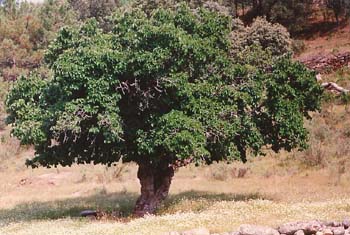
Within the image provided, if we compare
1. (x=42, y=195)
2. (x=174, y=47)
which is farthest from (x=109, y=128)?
(x=42, y=195)

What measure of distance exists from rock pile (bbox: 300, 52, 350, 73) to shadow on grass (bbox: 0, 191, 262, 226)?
23.7 m

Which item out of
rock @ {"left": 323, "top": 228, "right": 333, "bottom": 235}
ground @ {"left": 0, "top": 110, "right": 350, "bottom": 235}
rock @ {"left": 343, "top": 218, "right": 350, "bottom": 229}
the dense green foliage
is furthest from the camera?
the dense green foliage

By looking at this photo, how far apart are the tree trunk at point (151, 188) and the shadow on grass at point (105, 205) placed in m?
0.45

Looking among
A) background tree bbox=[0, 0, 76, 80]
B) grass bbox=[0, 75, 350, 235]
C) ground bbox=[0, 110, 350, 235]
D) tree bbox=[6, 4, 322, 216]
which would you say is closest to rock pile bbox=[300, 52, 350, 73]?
grass bbox=[0, 75, 350, 235]

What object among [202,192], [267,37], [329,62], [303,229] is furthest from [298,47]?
[303,229]

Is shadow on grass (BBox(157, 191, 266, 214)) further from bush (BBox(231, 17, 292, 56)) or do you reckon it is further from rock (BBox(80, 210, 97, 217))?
bush (BBox(231, 17, 292, 56))

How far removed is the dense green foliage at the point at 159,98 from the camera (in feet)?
60.1

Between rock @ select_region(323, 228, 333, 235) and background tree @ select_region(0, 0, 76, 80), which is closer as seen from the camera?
rock @ select_region(323, 228, 333, 235)

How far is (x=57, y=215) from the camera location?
73.7 ft

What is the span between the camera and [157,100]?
1962cm

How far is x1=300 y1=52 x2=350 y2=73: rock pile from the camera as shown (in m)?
44.9

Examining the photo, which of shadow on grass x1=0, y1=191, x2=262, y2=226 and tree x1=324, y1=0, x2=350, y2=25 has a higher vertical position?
tree x1=324, y1=0, x2=350, y2=25

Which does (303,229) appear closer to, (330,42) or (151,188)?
(151,188)

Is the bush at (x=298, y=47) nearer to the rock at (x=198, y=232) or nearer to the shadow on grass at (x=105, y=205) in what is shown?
the shadow on grass at (x=105, y=205)
